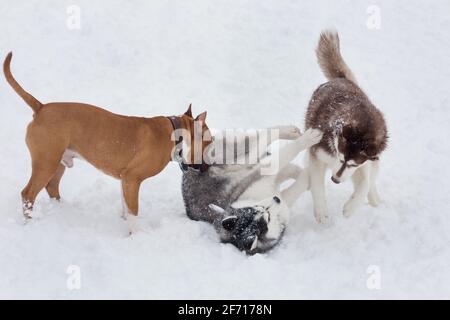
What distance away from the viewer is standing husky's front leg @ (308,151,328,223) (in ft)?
18.5

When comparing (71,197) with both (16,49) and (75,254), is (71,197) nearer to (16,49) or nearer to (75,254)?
(75,254)

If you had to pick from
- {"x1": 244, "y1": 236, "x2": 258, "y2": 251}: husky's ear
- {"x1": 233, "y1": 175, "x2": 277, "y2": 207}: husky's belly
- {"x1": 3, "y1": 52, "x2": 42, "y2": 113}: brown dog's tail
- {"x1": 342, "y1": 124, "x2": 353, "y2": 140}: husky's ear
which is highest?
{"x1": 3, "y1": 52, "x2": 42, "y2": 113}: brown dog's tail

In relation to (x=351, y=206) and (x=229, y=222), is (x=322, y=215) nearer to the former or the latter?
(x=351, y=206)

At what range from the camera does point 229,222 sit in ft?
17.0

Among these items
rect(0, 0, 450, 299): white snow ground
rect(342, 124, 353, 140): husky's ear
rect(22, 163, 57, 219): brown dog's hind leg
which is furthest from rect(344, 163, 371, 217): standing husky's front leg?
rect(22, 163, 57, 219): brown dog's hind leg

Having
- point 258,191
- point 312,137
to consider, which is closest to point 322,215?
point 258,191

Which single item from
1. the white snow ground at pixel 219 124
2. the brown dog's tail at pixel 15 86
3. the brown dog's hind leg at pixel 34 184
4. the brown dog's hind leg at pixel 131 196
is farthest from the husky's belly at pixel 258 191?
the brown dog's tail at pixel 15 86

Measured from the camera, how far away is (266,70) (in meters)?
8.64

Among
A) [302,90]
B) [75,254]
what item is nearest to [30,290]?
[75,254]

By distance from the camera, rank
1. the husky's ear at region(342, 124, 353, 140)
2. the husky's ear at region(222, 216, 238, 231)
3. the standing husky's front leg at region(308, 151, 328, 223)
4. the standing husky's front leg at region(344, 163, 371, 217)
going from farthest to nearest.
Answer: the standing husky's front leg at region(308, 151, 328, 223) < the standing husky's front leg at region(344, 163, 371, 217) < the husky's ear at region(222, 216, 238, 231) < the husky's ear at region(342, 124, 353, 140)

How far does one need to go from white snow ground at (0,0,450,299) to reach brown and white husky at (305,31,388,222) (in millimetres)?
362

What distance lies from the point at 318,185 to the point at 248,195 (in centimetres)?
71

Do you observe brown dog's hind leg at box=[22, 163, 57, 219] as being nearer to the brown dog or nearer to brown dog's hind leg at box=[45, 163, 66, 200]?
the brown dog

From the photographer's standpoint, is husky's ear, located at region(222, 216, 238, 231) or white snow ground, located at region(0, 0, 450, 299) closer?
white snow ground, located at region(0, 0, 450, 299)
